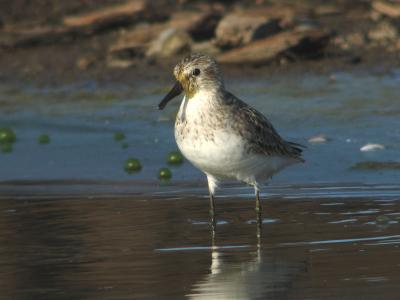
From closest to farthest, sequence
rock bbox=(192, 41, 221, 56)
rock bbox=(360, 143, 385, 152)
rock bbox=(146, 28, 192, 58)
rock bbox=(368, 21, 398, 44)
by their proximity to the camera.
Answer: rock bbox=(360, 143, 385, 152) < rock bbox=(192, 41, 221, 56) < rock bbox=(368, 21, 398, 44) < rock bbox=(146, 28, 192, 58)

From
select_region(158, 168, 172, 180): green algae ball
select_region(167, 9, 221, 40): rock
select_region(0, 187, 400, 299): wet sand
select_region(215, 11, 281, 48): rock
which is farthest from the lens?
select_region(167, 9, 221, 40): rock

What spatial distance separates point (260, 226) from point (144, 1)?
12.3 m

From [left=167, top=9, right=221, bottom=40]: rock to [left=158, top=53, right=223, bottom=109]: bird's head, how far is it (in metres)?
9.05

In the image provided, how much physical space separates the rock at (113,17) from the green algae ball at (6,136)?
578 cm

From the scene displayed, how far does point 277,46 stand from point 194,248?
978 centimetres

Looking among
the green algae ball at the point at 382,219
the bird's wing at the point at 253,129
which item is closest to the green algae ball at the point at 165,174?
the bird's wing at the point at 253,129

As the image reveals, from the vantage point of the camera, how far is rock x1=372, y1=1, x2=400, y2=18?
20.7 metres

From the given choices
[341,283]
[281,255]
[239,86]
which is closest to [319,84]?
[239,86]

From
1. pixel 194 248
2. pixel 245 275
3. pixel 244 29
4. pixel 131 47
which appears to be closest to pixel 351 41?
pixel 244 29

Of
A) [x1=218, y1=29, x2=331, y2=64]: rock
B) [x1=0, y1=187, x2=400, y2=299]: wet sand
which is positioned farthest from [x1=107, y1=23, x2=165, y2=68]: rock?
[x1=0, y1=187, x2=400, y2=299]: wet sand

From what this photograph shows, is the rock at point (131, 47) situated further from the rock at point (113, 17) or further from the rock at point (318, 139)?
the rock at point (318, 139)

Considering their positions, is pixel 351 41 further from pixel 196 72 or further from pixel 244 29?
pixel 196 72

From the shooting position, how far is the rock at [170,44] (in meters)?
20.6

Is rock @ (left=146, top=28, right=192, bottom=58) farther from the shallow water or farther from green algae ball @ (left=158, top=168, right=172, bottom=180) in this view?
green algae ball @ (left=158, top=168, right=172, bottom=180)
